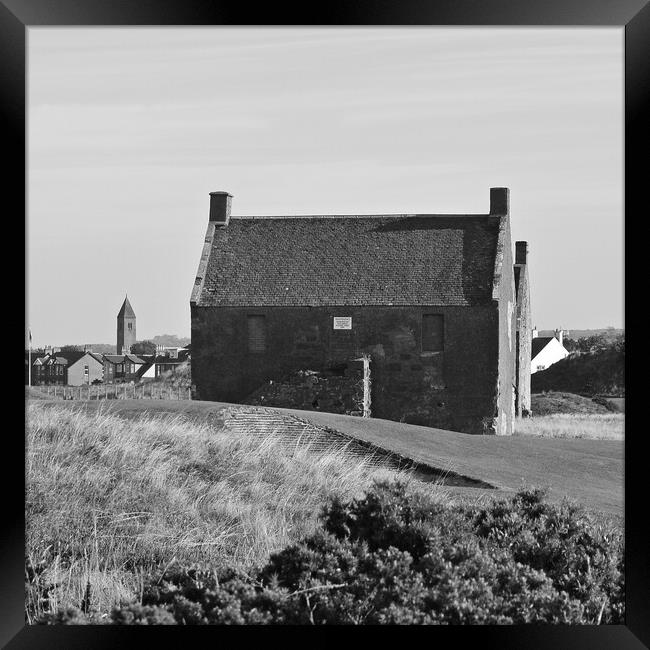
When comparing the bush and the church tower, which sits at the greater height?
the church tower

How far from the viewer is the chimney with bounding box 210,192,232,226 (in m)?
37.7

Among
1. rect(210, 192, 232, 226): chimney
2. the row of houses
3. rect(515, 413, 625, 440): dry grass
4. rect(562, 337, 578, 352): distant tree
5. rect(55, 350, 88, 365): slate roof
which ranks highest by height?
rect(210, 192, 232, 226): chimney

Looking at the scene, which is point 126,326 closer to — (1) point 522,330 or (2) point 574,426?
(1) point 522,330

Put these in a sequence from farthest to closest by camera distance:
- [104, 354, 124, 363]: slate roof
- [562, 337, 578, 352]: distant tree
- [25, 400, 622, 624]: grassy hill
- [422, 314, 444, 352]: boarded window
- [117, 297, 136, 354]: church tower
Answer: [117, 297, 136, 354]: church tower, [104, 354, 124, 363]: slate roof, [562, 337, 578, 352]: distant tree, [422, 314, 444, 352]: boarded window, [25, 400, 622, 624]: grassy hill

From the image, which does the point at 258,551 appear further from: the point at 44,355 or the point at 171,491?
the point at 44,355

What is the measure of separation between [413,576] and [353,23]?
13.8 feet

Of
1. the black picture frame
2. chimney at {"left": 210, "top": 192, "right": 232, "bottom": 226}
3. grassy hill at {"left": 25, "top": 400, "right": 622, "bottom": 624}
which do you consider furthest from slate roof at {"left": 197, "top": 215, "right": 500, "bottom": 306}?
the black picture frame

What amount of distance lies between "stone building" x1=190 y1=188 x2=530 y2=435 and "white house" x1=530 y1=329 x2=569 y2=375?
3681 centimetres

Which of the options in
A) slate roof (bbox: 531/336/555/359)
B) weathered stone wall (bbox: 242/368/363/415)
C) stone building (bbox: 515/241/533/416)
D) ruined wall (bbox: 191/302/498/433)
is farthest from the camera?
slate roof (bbox: 531/336/555/359)

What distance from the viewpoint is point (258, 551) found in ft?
32.2

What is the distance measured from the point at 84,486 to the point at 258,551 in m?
2.32

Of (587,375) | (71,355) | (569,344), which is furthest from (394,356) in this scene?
(569,344)

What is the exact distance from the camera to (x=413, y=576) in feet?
26.6

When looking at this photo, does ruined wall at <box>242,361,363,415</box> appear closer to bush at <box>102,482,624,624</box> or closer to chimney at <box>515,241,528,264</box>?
chimney at <box>515,241,528,264</box>
